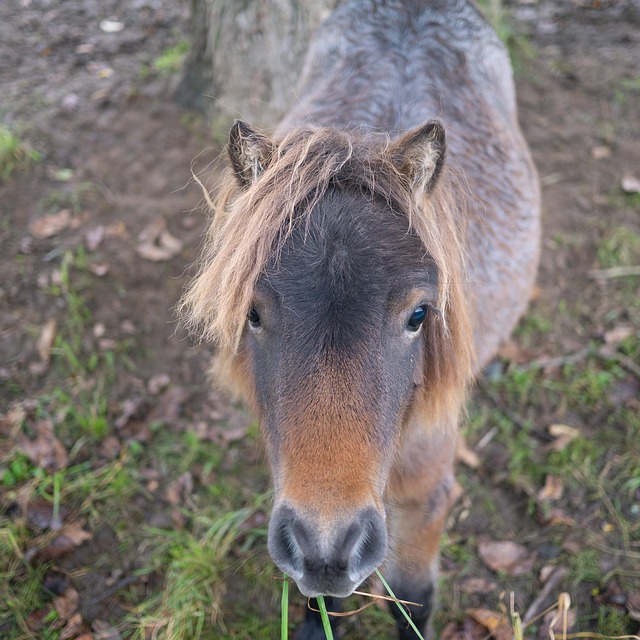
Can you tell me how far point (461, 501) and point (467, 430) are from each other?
0.50 m

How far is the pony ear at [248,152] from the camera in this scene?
1928 mm

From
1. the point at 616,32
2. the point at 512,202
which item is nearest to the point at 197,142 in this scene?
the point at 512,202

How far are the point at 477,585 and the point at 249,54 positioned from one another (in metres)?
4.38

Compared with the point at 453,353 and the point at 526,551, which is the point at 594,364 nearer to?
the point at 526,551

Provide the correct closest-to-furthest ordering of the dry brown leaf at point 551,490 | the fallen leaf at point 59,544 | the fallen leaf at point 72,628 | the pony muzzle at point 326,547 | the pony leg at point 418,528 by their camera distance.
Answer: the pony muzzle at point 326,547, the pony leg at point 418,528, the fallen leaf at point 72,628, the fallen leaf at point 59,544, the dry brown leaf at point 551,490

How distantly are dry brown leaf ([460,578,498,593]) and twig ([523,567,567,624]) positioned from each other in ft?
0.68

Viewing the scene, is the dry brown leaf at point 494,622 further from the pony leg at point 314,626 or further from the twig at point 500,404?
the twig at point 500,404

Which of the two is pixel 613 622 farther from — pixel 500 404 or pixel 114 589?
pixel 114 589

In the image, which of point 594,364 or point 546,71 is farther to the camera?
point 546,71

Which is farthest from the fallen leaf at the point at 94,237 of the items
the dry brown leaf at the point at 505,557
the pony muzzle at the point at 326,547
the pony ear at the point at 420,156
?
the dry brown leaf at the point at 505,557

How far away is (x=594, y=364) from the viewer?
12.3ft

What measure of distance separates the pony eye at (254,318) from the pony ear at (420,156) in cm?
76

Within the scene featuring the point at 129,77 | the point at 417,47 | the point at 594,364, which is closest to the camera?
the point at 417,47

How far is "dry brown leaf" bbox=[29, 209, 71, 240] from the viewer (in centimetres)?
420
